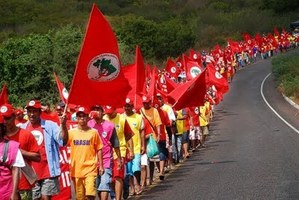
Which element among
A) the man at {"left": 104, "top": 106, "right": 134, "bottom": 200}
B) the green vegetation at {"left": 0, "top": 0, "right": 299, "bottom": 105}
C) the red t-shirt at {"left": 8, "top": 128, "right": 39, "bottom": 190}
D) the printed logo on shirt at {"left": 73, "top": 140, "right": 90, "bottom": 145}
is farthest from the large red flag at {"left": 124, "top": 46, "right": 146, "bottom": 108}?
the green vegetation at {"left": 0, "top": 0, "right": 299, "bottom": 105}

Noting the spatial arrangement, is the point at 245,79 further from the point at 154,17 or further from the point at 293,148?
the point at 154,17

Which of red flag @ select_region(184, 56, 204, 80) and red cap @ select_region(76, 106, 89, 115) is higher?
red flag @ select_region(184, 56, 204, 80)

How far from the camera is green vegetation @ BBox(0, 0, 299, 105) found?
34500 millimetres

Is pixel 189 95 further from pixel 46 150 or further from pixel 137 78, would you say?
pixel 46 150

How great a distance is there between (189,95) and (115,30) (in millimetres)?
47529

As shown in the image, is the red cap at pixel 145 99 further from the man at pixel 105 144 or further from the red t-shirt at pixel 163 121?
the man at pixel 105 144

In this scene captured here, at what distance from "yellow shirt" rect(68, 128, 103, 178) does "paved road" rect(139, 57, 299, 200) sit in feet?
8.28

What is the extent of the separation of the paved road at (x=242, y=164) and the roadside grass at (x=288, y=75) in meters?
7.66

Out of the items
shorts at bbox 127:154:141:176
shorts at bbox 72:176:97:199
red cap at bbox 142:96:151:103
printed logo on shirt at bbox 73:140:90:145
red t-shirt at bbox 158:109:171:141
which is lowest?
shorts at bbox 127:154:141:176

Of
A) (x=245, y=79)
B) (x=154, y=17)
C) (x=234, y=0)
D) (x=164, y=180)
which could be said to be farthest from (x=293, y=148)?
(x=234, y=0)

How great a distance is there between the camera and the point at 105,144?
10.3 meters

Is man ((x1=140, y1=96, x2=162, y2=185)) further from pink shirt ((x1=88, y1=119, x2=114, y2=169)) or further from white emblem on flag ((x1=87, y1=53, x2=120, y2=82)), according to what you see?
white emblem on flag ((x1=87, y1=53, x2=120, y2=82))

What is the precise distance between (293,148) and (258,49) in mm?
52851

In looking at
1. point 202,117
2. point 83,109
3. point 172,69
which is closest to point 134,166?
point 83,109
